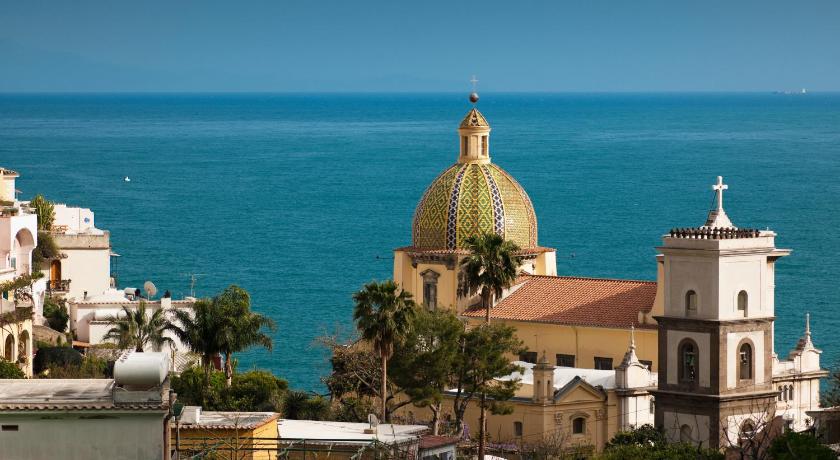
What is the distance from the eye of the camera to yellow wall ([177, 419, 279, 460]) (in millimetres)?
34344

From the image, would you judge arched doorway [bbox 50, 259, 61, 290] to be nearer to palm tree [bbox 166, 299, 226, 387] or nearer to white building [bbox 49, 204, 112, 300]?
white building [bbox 49, 204, 112, 300]

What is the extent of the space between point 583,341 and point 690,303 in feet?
25.5

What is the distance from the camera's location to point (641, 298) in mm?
55688

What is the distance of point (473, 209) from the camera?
5975 centimetres

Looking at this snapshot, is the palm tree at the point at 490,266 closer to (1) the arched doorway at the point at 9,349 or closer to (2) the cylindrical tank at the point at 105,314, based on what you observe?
(1) the arched doorway at the point at 9,349

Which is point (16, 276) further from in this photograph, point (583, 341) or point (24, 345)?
point (583, 341)

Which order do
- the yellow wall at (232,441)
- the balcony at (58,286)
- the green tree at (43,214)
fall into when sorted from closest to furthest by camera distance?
1. the yellow wall at (232,441)
2. the balcony at (58,286)
3. the green tree at (43,214)

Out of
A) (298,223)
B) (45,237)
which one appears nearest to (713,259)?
(45,237)

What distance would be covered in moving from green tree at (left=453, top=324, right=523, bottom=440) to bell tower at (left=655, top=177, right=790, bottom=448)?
3.76 meters

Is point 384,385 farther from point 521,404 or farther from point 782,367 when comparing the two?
point 782,367

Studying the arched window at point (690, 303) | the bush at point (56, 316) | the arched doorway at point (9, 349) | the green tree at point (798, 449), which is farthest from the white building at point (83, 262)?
the green tree at point (798, 449)

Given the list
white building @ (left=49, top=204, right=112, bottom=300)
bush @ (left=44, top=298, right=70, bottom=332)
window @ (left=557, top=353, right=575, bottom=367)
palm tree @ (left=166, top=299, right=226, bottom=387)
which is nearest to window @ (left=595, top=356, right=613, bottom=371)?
window @ (left=557, top=353, right=575, bottom=367)

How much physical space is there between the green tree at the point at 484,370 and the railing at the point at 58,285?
20.3 meters

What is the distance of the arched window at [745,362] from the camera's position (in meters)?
48.3
